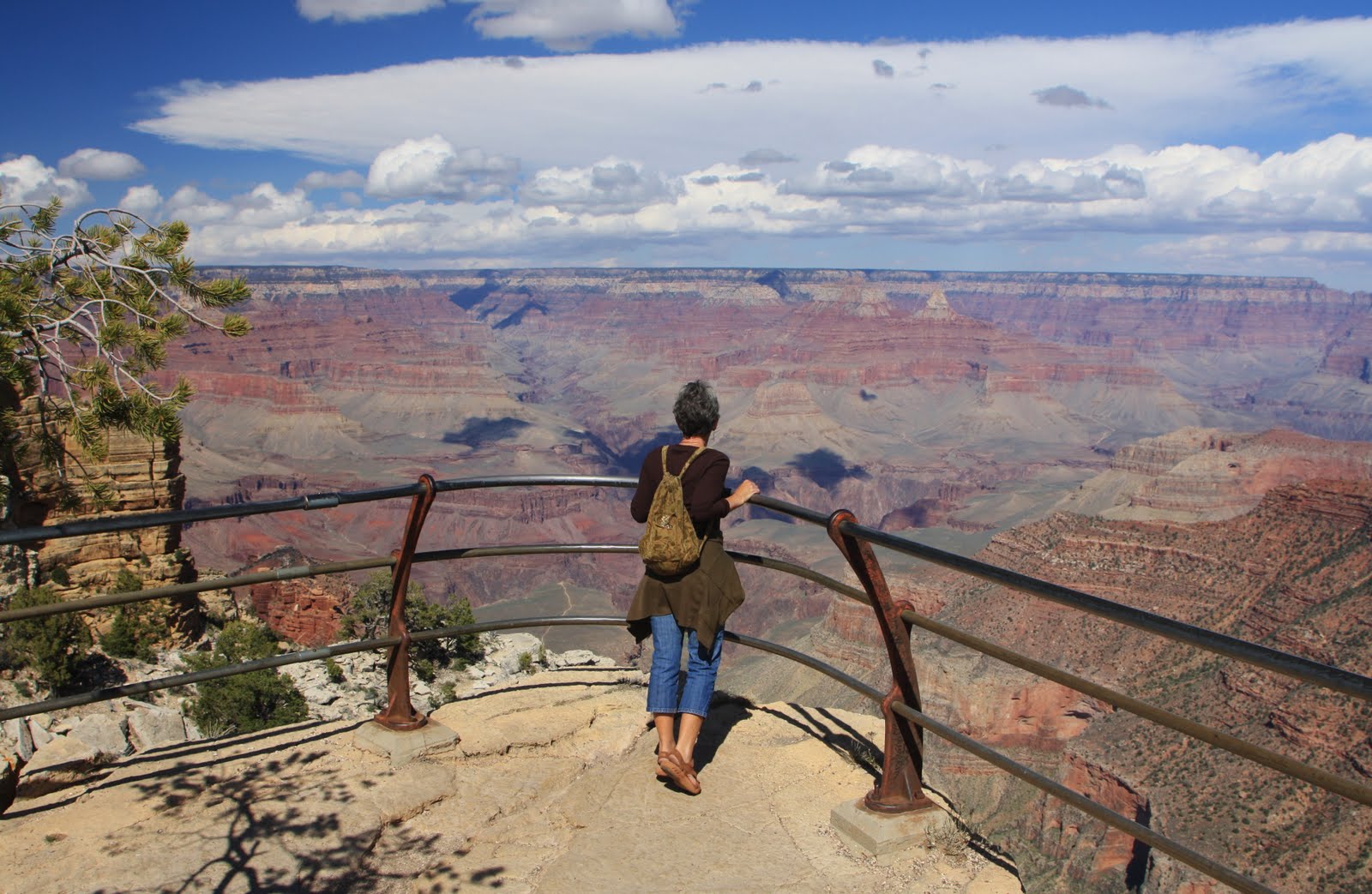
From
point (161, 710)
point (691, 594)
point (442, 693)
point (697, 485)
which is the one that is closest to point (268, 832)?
point (691, 594)

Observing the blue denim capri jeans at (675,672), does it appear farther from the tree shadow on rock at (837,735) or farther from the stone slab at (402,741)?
the stone slab at (402,741)

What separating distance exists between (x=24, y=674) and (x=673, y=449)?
32.4 ft

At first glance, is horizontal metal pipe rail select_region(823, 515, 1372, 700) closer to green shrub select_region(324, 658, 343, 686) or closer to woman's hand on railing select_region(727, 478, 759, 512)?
woman's hand on railing select_region(727, 478, 759, 512)

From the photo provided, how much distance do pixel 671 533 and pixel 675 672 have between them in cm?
80

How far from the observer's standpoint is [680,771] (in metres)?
4.79

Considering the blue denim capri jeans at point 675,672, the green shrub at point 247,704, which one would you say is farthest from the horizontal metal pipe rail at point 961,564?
the green shrub at point 247,704

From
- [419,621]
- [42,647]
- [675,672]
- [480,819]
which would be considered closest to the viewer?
[480,819]

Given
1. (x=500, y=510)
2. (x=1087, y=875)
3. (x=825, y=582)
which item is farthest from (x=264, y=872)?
(x=500, y=510)

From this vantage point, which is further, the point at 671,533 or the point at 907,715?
the point at 671,533

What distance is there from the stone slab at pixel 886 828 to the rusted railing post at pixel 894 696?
44 mm

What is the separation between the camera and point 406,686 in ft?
17.8

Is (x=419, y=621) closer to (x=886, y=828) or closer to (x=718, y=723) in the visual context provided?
(x=718, y=723)

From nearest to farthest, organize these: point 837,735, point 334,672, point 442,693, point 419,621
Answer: point 837,735 → point 442,693 → point 334,672 → point 419,621

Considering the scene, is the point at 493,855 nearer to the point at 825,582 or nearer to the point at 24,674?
the point at 825,582
